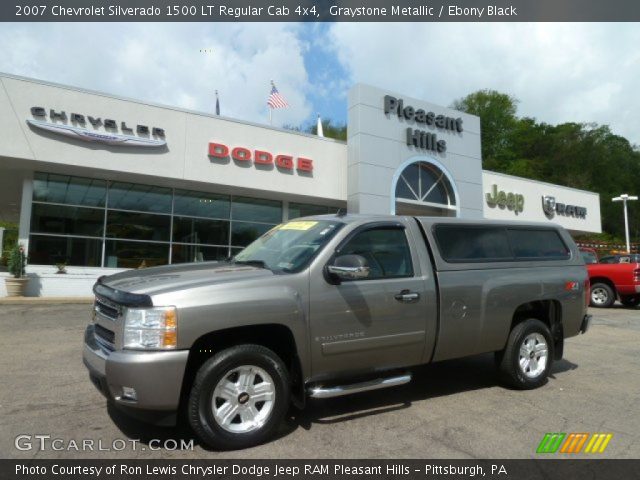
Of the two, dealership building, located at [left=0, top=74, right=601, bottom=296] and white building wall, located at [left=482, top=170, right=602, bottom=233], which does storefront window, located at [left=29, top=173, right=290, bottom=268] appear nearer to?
dealership building, located at [left=0, top=74, right=601, bottom=296]

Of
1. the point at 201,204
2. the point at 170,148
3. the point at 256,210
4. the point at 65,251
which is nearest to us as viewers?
the point at 65,251

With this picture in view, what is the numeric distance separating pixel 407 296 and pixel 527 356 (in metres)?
2.03

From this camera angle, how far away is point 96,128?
14820 millimetres

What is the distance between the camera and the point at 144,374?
10.9 feet

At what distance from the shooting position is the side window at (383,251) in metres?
4.52

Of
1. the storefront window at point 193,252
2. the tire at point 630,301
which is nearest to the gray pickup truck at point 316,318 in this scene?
the tire at point 630,301

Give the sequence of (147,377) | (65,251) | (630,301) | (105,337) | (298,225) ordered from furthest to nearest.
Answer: (65,251) → (630,301) → (298,225) → (105,337) → (147,377)

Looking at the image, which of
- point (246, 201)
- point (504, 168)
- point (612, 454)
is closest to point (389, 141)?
point (246, 201)

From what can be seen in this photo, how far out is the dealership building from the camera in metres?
14.5

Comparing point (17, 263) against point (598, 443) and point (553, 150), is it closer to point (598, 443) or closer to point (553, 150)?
point (598, 443)

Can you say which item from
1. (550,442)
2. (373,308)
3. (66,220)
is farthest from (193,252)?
(550,442)

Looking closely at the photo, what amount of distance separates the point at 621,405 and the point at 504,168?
187ft

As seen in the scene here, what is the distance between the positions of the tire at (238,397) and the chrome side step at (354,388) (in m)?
0.26

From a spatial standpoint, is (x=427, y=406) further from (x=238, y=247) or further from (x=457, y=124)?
(x=457, y=124)
